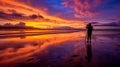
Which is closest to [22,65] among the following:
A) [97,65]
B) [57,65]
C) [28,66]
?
[28,66]

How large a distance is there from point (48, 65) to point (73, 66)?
137cm

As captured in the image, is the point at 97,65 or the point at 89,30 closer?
the point at 97,65

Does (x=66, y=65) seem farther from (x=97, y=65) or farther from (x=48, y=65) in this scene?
(x=97, y=65)

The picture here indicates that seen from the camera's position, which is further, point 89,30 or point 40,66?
point 89,30

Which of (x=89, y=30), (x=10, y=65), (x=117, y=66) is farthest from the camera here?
(x=89, y=30)

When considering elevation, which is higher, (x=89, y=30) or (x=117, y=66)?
(x=89, y=30)

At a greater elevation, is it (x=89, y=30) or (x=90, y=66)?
(x=89, y=30)

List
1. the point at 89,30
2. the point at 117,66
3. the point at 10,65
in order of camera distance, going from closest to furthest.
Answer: the point at 117,66 < the point at 10,65 < the point at 89,30

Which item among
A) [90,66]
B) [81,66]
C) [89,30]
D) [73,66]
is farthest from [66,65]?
[89,30]

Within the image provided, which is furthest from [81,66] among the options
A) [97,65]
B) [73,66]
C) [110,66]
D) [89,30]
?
[89,30]

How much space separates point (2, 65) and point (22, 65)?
1126 mm

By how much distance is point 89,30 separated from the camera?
14883 mm

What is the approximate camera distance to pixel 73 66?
652 centimetres

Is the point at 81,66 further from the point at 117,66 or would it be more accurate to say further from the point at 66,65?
the point at 117,66
